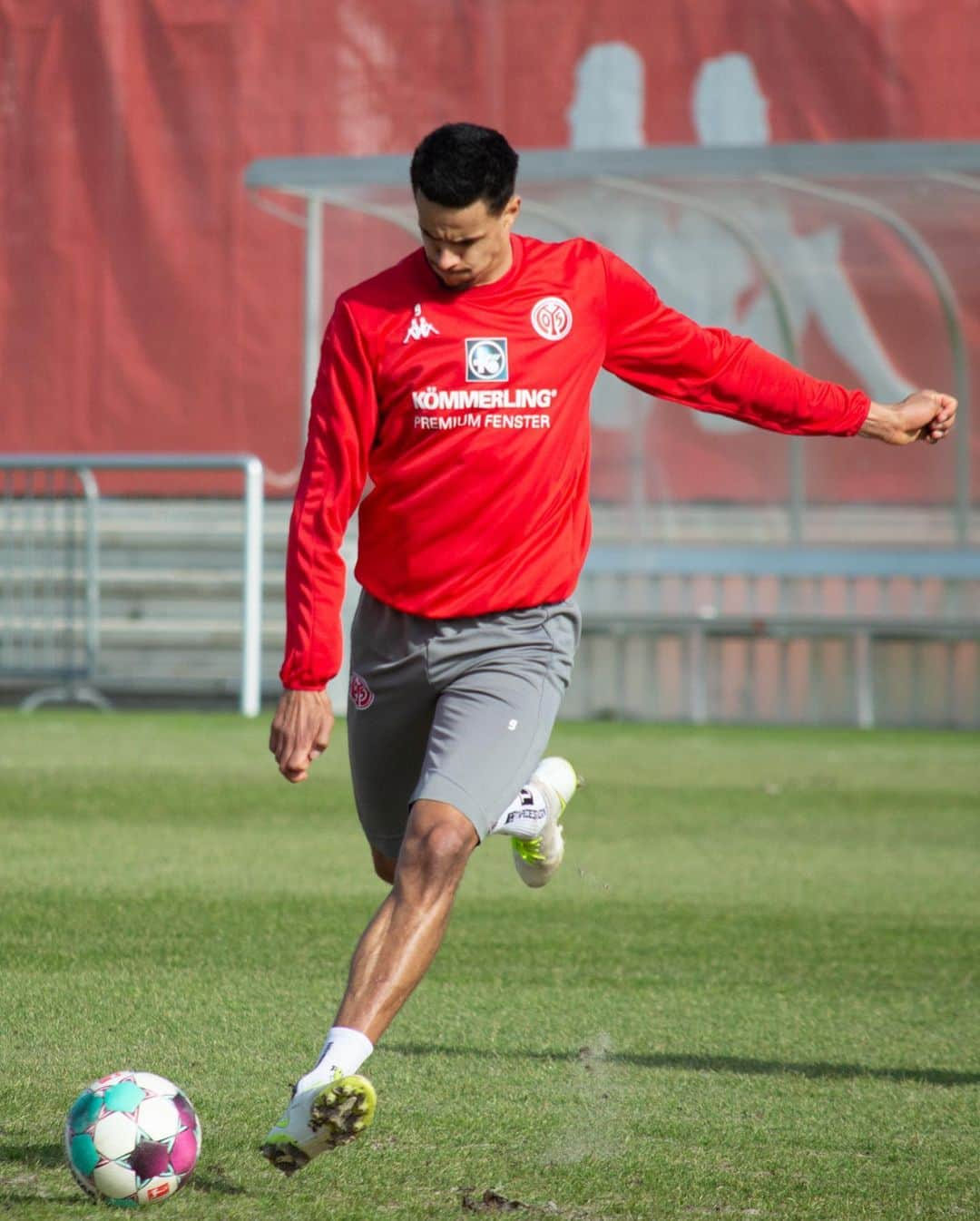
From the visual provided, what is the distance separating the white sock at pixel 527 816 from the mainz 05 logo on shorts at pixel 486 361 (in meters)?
1.25

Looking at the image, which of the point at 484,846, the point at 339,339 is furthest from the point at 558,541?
the point at 484,846

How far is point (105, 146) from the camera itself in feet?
61.2

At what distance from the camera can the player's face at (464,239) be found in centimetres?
499

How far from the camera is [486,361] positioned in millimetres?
5129

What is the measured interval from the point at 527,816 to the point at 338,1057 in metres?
1.65

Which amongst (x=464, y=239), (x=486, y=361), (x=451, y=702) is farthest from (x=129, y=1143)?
(x=464, y=239)

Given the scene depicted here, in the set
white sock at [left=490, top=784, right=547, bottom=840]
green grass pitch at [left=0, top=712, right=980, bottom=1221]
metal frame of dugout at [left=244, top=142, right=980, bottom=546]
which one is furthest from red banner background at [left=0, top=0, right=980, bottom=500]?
white sock at [left=490, top=784, right=547, bottom=840]

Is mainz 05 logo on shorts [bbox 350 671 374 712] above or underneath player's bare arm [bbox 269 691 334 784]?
underneath

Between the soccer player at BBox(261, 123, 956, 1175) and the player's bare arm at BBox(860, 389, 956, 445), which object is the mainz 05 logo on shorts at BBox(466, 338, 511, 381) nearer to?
the soccer player at BBox(261, 123, 956, 1175)

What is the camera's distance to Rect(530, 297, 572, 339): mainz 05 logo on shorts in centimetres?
523

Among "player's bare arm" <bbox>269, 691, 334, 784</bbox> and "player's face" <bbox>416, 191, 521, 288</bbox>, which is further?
"player's face" <bbox>416, 191, 521, 288</bbox>

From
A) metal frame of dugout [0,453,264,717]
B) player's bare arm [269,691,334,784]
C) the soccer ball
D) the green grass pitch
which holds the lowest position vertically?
metal frame of dugout [0,453,264,717]

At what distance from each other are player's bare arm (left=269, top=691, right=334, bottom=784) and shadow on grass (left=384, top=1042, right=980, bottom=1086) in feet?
4.18

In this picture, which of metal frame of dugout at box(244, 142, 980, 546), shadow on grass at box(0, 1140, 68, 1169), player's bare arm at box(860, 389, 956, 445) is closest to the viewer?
shadow on grass at box(0, 1140, 68, 1169)
